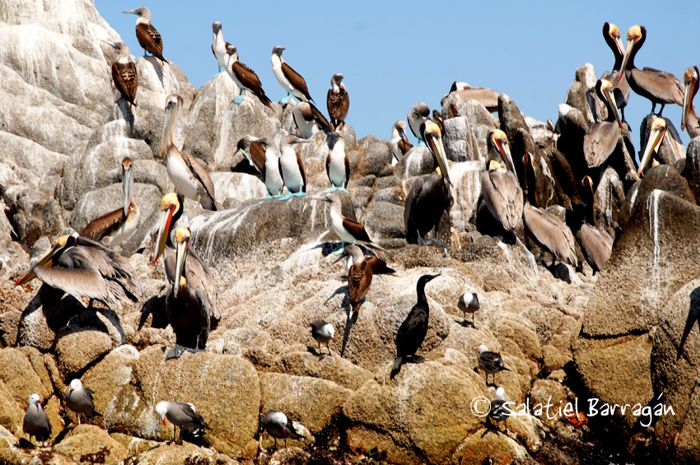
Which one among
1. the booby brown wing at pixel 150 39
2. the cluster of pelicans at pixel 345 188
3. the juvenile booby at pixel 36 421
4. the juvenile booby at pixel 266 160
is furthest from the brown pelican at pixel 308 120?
the juvenile booby at pixel 36 421

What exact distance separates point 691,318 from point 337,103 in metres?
12.0

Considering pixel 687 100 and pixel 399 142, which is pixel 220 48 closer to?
pixel 399 142

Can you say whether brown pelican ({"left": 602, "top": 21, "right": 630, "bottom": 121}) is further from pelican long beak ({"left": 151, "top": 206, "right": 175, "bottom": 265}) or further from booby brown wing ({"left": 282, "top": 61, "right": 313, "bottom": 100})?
pelican long beak ({"left": 151, "top": 206, "right": 175, "bottom": 265})

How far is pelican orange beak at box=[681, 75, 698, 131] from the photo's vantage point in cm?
1834

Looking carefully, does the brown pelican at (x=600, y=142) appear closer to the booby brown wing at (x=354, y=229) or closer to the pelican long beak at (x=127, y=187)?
the booby brown wing at (x=354, y=229)

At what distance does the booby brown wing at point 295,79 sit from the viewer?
2205 centimetres

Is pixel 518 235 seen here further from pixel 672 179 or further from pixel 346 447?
pixel 346 447

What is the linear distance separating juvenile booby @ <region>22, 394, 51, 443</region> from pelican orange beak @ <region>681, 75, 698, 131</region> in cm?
1261

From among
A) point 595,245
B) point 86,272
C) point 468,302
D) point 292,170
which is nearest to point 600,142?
point 595,245

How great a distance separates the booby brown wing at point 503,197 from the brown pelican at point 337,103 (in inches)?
257

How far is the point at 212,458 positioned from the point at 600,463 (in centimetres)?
354

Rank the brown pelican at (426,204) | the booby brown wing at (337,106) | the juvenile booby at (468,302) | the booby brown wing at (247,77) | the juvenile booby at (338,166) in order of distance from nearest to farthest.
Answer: the juvenile booby at (468,302)
the brown pelican at (426,204)
the juvenile booby at (338,166)
the booby brown wing at (247,77)
the booby brown wing at (337,106)

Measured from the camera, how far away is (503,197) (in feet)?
47.1

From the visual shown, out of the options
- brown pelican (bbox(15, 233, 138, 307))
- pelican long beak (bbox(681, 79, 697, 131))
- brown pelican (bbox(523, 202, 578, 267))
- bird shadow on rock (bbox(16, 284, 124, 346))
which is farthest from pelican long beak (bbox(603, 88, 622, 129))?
bird shadow on rock (bbox(16, 284, 124, 346))
